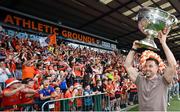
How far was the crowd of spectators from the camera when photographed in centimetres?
638

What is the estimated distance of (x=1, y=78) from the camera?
304 inches

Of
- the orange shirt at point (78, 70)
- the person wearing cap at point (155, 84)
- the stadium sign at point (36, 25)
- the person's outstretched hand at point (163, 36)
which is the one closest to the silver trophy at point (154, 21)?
the person's outstretched hand at point (163, 36)

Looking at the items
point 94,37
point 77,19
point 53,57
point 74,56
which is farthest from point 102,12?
point 53,57

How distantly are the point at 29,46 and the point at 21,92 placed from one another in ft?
17.1

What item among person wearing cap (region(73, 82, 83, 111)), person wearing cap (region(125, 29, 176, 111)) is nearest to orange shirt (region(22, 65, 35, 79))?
person wearing cap (region(73, 82, 83, 111))

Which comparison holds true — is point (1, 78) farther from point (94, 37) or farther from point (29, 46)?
point (94, 37)

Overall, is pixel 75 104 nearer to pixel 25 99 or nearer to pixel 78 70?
pixel 25 99

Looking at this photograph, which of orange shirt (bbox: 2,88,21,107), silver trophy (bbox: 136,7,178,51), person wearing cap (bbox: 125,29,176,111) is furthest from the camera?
orange shirt (bbox: 2,88,21,107)

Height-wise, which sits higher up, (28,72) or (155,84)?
(28,72)

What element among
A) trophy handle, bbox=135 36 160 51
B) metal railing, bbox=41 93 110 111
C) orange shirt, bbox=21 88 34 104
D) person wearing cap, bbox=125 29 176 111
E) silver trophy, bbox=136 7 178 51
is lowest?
metal railing, bbox=41 93 110 111

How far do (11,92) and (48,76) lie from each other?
130 inches

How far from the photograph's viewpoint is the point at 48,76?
8664 mm

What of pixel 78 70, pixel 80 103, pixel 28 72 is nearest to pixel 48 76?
pixel 28 72

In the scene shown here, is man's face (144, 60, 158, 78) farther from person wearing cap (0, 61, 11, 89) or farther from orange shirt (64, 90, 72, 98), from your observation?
person wearing cap (0, 61, 11, 89)
